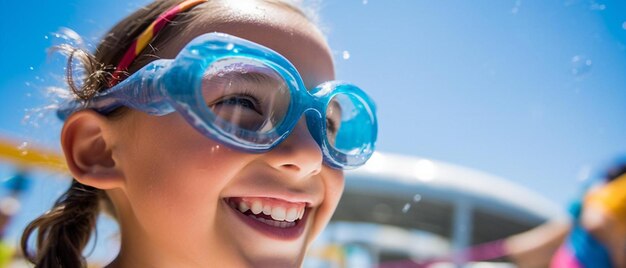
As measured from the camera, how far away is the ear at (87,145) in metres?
1.12

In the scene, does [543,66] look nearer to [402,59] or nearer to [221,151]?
[402,59]

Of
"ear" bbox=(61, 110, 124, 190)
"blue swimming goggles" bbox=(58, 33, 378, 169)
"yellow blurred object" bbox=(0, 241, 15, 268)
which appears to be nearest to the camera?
"blue swimming goggles" bbox=(58, 33, 378, 169)

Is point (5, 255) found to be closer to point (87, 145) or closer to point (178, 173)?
point (87, 145)

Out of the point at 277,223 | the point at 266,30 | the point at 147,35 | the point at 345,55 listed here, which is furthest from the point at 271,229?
the point at 345,55

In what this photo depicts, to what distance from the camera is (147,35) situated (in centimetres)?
116

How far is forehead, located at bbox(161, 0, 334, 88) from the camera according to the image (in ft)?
3.48

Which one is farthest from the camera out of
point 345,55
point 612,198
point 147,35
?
point 612,198

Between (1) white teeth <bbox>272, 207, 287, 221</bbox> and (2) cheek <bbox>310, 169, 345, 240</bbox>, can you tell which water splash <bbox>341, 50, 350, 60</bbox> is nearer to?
(2) cheek <bbox>310, 169, 345, 240</bbox>

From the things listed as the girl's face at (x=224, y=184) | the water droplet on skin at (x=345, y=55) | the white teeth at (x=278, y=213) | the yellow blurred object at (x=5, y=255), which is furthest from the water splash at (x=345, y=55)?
the yellow blurred object at (x=5, y=255)

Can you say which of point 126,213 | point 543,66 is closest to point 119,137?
point 126,213

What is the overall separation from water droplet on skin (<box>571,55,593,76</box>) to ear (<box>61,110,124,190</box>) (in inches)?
50.1

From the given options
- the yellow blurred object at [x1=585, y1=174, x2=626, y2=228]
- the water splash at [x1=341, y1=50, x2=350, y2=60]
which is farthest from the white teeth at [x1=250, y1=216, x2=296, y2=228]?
the yellow blurred object at [x1=585, y1=174, x2=626, y2=228]

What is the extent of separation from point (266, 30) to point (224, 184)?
319mm

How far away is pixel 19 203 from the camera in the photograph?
2625 millimetres
